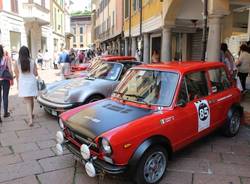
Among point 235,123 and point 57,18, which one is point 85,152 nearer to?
point 235,123

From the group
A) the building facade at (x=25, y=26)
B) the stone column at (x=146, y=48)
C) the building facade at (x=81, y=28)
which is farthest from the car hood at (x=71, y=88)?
the building facade at (x=81, y=28)

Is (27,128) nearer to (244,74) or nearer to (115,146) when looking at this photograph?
(115,146)

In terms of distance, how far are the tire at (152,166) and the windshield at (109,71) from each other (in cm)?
360

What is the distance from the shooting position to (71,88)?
258 inches

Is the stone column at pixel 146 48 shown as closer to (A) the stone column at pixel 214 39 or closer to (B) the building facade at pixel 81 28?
(A) the stone column at pixel 214 39

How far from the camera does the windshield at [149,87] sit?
398cm

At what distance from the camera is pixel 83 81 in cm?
703

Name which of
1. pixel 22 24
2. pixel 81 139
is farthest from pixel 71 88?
pixel 22 24

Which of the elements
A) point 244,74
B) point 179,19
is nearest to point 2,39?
point 179,19

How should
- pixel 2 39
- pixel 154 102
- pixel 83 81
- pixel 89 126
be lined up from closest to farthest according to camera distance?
pixel 89 126
pixel 154 102
pixel 83 81
pixel 2 39

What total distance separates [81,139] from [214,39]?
504 cm

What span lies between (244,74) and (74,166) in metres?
6.41

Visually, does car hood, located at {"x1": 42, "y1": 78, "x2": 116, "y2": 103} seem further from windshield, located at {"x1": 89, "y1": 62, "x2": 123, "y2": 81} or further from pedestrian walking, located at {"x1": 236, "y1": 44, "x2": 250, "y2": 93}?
pedestrian walking, located at {"x1": 236, "y1": 44, "x2": 250, "y2": 93}

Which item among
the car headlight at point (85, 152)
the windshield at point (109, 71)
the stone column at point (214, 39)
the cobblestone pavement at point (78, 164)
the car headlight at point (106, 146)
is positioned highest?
the stone column at point (214, 39)
